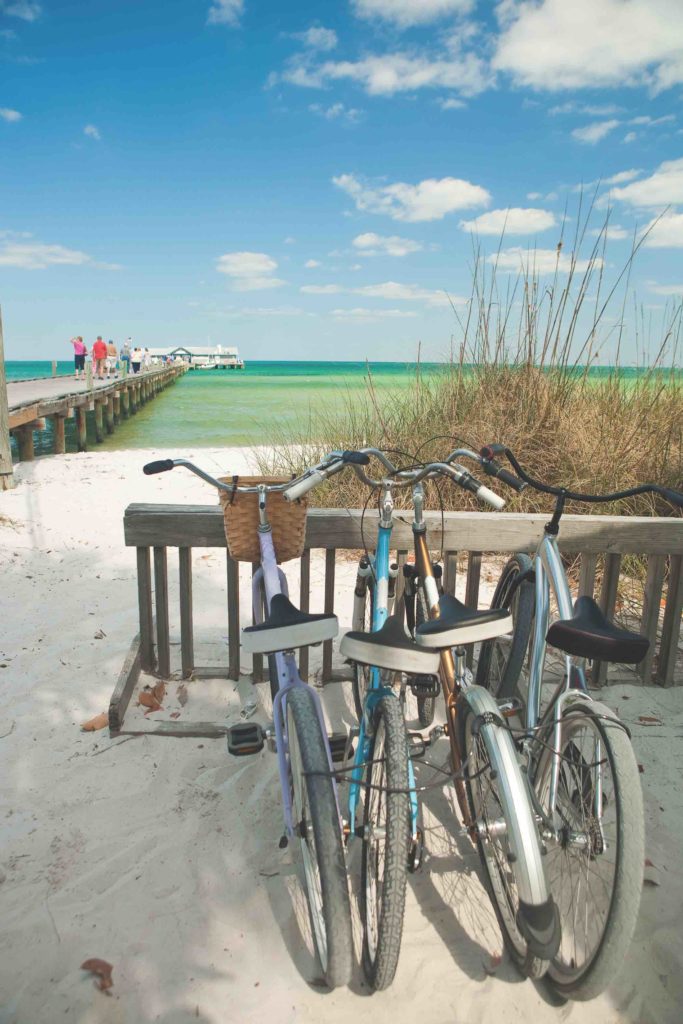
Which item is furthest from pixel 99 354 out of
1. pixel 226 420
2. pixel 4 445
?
pixel 4 445

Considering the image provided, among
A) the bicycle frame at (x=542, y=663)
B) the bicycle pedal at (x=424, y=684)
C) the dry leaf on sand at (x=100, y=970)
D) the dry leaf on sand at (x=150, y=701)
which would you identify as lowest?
the dry leaf on sand at (x=100, y=970)

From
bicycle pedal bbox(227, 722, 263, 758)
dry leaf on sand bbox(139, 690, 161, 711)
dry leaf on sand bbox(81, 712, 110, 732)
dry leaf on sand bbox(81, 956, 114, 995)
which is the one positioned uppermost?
bicycle pedal bbox(227, 722, 263, 758)

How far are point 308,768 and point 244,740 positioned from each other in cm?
48

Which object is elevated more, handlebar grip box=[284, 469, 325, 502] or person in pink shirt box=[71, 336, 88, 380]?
person in pink shirt box=[71, 336, 88, 380]

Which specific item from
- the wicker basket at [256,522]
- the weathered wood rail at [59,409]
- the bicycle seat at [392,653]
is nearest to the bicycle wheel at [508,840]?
the bicycle seat at [392,653]

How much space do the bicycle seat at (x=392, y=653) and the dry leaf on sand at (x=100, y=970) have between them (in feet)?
3.43

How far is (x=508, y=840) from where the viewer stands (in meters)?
1.43

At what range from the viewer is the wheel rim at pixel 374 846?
1.60 m

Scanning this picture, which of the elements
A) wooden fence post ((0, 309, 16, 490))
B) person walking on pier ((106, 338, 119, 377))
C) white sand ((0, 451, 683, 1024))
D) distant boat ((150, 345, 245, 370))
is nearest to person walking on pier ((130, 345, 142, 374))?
person walking on pier ((106, 338, 119, 377))

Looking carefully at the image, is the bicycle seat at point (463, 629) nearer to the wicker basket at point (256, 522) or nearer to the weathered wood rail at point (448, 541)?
the wicker basket at point (256, 522)

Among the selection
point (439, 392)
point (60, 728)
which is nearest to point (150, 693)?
point (60, 728)

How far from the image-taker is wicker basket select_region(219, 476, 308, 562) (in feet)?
7.37

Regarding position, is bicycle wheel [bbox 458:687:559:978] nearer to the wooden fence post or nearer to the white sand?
the white sand

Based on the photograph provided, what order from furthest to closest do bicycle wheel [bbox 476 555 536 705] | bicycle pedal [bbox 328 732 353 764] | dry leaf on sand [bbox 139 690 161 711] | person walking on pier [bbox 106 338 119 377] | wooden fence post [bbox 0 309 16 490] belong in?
person walking on pier [bbox 106 338 119 377] < wooden fence post [bbox 0 309 16 490] < dry leaf on sand [bbox 139 690 161 711] < bicycle wheel [bbox 476 555 536 705] < bicycle pedal [bbox 328 732 353 764]
